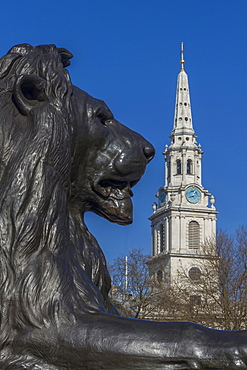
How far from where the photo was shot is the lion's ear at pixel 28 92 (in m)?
2.25

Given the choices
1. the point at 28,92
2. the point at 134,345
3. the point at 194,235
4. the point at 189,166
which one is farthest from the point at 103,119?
the point at 189,166

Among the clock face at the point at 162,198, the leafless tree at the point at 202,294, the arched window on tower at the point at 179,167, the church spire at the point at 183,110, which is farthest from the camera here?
the clock face at the point at 162,198

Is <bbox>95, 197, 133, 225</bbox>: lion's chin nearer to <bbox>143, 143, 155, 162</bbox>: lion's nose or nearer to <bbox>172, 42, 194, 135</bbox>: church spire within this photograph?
<bbox>143, 143, 155, 162</bbox>: lion's nose

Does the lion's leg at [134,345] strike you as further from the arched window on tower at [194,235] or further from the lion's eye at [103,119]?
the arched window on tower at [194,235]

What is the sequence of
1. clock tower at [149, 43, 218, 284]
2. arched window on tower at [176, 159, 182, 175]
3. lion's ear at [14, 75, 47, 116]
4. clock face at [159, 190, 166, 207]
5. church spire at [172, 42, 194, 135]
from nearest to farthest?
lion's ear at [14, 75, 47, 116] < clock tower at [149, 43, 218, 284] < church spire at [172, 42, 194, 135] < arched window on tower at [176, 159, 182, 175] < clock face at [159, 190, 166, 207]

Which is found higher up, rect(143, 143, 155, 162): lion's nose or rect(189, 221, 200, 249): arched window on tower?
rect(189, 221, 200, 249): arched window on tower

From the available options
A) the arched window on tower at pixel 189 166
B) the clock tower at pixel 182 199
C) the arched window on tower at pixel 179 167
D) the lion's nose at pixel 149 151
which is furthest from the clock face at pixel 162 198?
the lion's nose at pixel 149 151

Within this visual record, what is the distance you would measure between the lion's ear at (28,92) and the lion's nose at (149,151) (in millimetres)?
403

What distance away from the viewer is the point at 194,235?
80250mm

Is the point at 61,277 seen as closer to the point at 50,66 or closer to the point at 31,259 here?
the point at 31,259

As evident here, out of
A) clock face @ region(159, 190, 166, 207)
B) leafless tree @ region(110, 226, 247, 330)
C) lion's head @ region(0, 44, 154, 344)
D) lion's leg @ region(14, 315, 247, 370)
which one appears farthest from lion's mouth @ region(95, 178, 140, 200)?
clock face @ region(159, 190, 166, 207)

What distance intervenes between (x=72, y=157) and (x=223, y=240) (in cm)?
2986

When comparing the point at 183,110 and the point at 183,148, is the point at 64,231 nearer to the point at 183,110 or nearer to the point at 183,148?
the point at 183,110

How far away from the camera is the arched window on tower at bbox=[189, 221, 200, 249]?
263ft
